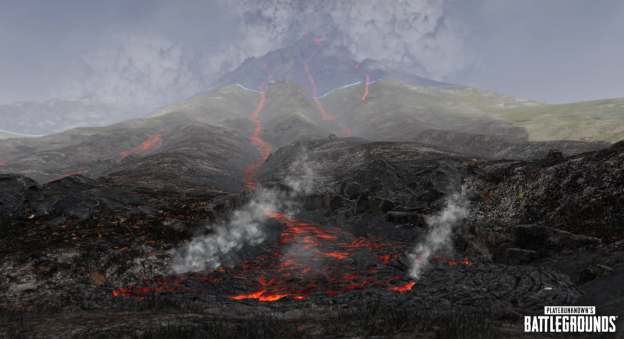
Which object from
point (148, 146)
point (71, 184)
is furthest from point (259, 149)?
point (71, 184)

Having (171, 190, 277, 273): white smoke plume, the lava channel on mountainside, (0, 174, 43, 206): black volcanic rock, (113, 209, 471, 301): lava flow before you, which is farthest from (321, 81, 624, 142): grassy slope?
(0, 174, 43, 206): black volcanic rock

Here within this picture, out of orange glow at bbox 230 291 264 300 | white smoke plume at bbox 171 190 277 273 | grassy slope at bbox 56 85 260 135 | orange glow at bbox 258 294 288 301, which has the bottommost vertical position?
orange glow at bbox 230 291 264 300

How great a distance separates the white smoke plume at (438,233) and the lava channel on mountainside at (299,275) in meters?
0.77

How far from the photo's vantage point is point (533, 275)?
9.75m

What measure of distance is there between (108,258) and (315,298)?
9302 mm

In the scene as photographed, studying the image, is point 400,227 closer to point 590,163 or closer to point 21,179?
point 590,163

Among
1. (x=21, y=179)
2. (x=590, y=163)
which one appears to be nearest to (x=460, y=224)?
(x=590, y=163)

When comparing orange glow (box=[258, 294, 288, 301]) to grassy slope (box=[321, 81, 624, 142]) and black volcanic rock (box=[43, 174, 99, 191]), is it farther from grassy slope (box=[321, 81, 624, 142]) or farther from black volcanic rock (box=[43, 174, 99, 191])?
grassy slope (box=[321, 81, 624, 142])

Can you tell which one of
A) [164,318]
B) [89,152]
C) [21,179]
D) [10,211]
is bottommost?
[164,318]

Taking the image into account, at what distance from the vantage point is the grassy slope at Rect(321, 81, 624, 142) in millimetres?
46372

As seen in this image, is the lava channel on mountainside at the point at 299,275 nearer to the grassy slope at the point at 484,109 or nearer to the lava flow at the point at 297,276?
the lava flow at the point at 297,276

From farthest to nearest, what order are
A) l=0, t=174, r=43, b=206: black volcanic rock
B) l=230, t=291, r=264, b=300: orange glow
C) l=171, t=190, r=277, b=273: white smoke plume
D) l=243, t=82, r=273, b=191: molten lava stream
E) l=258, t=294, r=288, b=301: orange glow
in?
l=243, t=82, r=273, b=191: molten lava stream → l=0, t=174, r=43, b=206: black volcanic rock → l=171, t=190, r=277, b=273: white smoke plume → l=230, t=291, r=264, b=300: orange glow → l=258, t=294, r=288, b=301: orange glow

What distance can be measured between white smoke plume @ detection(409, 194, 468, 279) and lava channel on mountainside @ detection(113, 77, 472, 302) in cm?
77

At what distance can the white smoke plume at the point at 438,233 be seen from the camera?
45.8 feet
